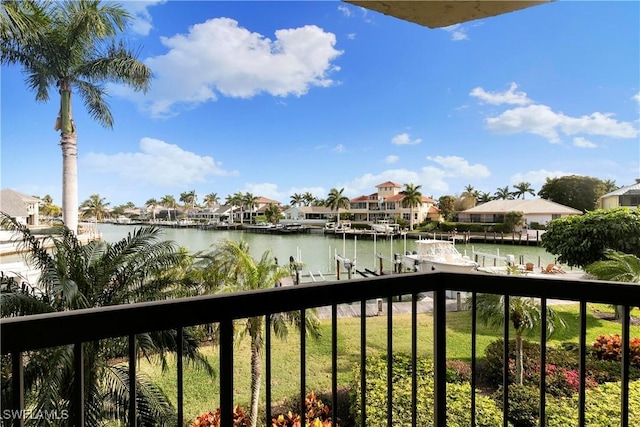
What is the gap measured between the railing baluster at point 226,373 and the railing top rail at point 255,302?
6cm

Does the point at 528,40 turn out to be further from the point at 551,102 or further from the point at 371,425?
the point at 371,425

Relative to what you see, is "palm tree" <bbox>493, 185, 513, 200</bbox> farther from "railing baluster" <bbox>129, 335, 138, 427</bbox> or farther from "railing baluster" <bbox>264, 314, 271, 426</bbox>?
"railing baluster" <bbox>129, 335, 138, 427</bbox>

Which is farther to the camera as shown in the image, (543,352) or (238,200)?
(238,200)

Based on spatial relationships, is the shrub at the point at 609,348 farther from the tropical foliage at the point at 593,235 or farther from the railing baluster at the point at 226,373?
the railing baluster at the point at 226,373

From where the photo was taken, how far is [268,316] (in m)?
1.04

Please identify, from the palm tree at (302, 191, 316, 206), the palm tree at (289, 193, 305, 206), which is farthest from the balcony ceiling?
the palm tree at (289, 193, 305, 206)

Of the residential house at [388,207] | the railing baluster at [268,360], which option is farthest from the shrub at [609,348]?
the residential house at [388,207]

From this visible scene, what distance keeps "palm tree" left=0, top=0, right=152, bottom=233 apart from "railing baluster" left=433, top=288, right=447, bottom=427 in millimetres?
12888

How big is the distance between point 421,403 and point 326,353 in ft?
14.3

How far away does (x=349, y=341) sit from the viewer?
855 centimetres

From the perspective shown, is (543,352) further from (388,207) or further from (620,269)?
(388,207)

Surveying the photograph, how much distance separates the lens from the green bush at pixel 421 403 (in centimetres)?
386

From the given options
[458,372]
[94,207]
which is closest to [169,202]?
[94,207]

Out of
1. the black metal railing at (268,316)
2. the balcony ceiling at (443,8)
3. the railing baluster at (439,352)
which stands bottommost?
the railing baluster at (439,352)
